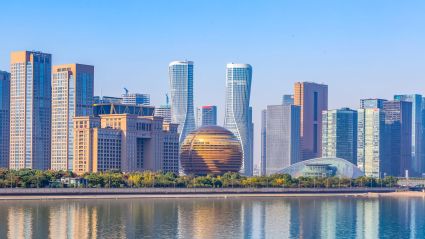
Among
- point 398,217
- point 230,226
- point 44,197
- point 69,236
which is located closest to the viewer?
point 69,236

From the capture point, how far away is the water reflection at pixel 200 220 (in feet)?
411

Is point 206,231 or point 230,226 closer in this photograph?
point 206,231

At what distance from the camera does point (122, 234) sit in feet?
401

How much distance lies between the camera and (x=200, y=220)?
144 m

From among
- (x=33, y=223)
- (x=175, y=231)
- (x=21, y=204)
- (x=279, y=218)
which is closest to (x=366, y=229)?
(x=279, y=218)

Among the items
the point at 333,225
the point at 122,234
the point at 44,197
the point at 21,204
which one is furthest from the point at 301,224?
the point at 44,197

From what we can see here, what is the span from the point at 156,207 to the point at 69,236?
57.5 metres

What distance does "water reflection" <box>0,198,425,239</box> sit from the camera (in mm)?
125375

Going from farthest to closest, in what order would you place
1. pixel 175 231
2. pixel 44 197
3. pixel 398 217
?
pixel 44 197 → pixel 398 217 → pixel 175 231

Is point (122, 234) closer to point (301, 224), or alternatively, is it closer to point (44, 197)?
point (301, 224)

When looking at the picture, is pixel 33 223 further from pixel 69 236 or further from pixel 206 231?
pixel 206 231

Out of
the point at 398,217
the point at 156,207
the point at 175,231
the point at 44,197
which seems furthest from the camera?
the point at 44,197

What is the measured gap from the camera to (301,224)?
142m

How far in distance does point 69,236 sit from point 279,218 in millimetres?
45108
